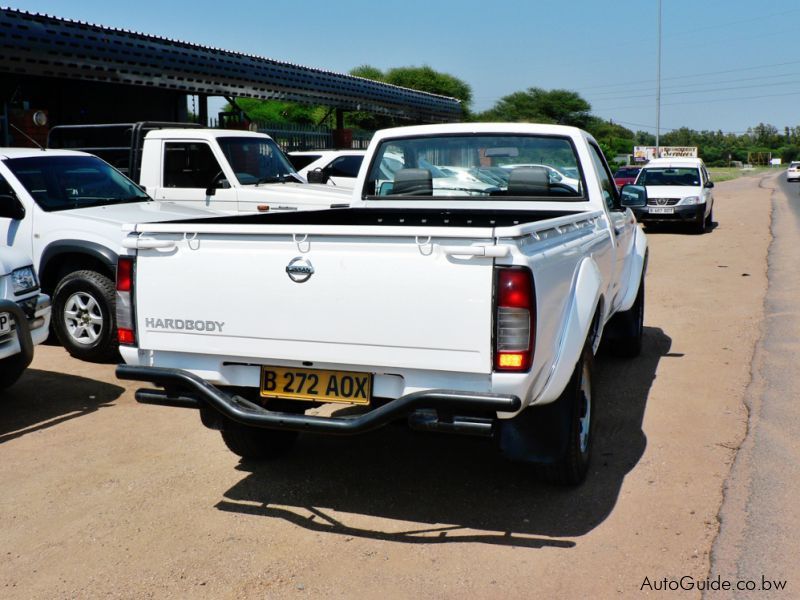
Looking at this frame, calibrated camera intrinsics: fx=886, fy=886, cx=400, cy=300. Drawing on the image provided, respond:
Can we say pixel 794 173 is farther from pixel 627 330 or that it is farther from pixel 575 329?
pixel 575 329

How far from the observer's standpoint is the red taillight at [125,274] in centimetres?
411

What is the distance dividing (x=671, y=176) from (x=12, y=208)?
1616cm

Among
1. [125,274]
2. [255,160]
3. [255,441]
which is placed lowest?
[255,441]

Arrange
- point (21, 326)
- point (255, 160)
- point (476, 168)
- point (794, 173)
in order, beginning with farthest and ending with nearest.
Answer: point (794, 173) → point (255, 160) → point (476, 168) → point (21, 326)

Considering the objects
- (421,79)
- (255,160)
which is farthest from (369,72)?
(255,160)

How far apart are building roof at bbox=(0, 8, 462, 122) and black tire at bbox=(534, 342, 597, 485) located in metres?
12.6

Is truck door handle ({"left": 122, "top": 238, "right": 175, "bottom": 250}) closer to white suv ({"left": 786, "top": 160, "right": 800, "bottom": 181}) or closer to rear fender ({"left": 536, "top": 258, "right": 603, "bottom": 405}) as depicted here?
rear fender ({"left": 536, "top": 258, "right": 603, "bottom": 405})

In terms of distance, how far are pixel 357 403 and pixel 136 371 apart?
1087 millimetres

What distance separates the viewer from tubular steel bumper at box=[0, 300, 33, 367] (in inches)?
226

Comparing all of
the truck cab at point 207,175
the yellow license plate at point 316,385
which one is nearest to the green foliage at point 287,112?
the truck cab at point 207,175

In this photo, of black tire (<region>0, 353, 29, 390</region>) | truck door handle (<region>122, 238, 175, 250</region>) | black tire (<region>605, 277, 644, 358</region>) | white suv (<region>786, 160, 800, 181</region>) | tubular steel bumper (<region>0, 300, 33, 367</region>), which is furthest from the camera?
white suv (<region>786, 160, 800, 181</region>)

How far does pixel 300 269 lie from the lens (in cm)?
377

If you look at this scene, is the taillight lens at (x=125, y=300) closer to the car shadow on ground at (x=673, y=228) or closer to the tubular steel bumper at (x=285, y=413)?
the tubular steel bumper at (x=285, y=413)

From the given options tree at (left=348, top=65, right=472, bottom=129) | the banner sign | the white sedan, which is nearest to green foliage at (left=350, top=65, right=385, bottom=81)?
→ tree at (left=348, top=65, right=472, bottom=129)
